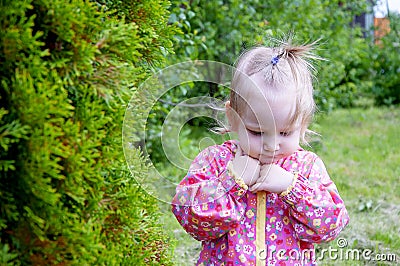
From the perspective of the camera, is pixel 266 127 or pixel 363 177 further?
pixel 363 177

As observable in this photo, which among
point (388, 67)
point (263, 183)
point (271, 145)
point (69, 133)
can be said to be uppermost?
point (69, 133)

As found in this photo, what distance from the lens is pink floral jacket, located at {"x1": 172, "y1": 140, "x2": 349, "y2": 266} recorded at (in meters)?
2.14

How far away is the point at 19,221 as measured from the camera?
61.9 inches

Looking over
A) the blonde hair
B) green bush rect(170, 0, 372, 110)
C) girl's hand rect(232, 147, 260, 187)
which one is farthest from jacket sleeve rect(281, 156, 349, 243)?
green bush rect(170, 0, 372, 110)

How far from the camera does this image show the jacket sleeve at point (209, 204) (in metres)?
2.13

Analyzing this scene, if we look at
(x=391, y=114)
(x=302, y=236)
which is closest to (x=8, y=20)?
(x=302, y=236)

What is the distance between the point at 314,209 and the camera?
7.05ft

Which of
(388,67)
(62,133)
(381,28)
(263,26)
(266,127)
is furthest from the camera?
(381,28)

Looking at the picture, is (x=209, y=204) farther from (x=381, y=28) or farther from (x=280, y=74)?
(x=381, y=28)

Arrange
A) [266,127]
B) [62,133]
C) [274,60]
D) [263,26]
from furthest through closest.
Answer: [263,26] → [274,60] → [266,127] → [62,133]

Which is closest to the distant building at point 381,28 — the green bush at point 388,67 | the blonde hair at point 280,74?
the green bush at point 388,67

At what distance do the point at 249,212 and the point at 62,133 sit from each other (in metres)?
0.95

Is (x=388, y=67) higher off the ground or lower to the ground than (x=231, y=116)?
lower

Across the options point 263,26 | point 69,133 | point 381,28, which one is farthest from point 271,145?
point 381,28
